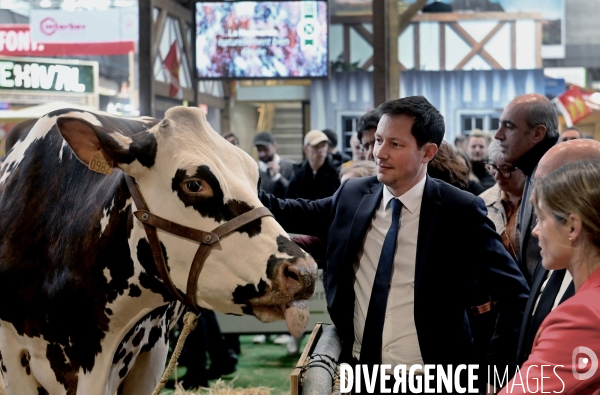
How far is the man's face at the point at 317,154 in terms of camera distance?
6715 mm

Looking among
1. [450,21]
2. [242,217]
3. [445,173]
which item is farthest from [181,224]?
[450,21]

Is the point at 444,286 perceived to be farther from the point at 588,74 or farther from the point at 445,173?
the point at 588,74

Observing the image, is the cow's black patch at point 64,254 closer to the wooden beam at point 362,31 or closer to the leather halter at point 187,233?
the leather halter at point 187,233

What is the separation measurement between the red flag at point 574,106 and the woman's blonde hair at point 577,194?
405 inches

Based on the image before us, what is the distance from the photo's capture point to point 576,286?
187 centimetres

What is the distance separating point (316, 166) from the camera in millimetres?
6797

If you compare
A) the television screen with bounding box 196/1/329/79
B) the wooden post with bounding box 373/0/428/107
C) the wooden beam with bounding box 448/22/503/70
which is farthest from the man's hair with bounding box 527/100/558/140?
the wooden beam with bounding box 448/22/503/70

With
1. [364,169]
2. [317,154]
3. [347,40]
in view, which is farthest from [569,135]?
[347,40]

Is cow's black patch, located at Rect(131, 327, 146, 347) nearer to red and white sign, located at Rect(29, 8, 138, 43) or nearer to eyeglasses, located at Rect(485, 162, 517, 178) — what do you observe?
eyeglasses, located at Rect(485, 162, 517, 178)

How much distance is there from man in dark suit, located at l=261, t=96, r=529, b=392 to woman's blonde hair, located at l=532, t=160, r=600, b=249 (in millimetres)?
738

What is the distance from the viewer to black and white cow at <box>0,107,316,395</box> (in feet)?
7.30

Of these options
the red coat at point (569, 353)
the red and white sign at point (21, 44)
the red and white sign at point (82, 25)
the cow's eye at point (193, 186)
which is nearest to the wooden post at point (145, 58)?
the cow's eye at point (193, 186)

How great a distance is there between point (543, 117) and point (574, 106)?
8.81 meters

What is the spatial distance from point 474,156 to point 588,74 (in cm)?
1283
